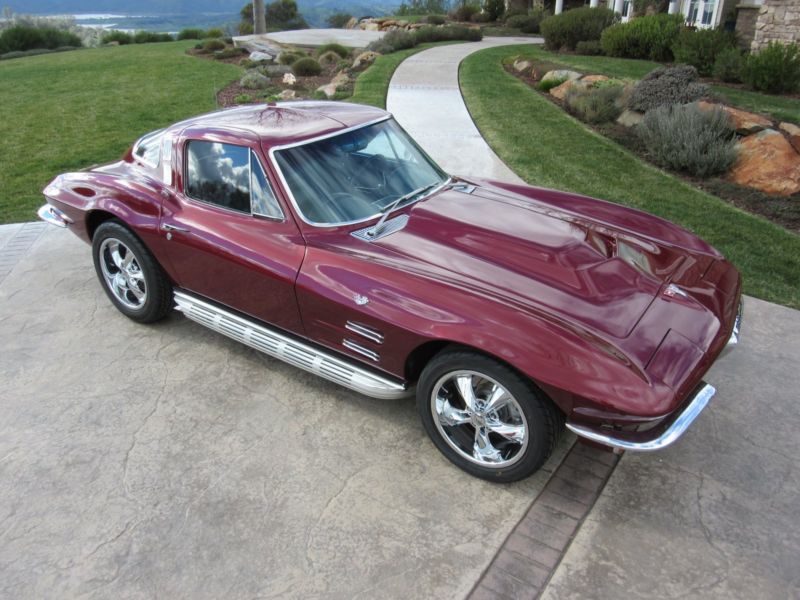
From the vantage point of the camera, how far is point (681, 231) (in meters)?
3.96

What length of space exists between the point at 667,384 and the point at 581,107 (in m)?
8.41

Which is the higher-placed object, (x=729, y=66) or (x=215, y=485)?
(x=729, y=66)

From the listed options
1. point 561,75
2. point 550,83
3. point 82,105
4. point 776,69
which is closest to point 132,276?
Answer: point 82,105

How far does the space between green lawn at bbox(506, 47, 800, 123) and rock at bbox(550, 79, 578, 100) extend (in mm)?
783

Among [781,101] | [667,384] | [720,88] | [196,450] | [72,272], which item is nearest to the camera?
[667,384]

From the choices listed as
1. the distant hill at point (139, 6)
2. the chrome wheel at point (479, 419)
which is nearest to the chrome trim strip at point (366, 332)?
the chrome wheel at point (479, 419)

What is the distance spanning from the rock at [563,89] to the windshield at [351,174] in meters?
7.88

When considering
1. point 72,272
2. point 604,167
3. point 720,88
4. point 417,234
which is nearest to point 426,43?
point 720,88

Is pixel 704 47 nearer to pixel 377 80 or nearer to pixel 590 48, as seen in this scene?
pixel 590 48

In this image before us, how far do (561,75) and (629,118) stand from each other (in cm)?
304

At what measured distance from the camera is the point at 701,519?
114 inches

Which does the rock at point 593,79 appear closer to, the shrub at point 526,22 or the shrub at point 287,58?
the shrub at point 287,58

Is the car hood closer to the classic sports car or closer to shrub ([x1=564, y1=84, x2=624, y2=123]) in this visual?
the classic sports car

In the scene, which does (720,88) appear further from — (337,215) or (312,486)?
(312,486)
